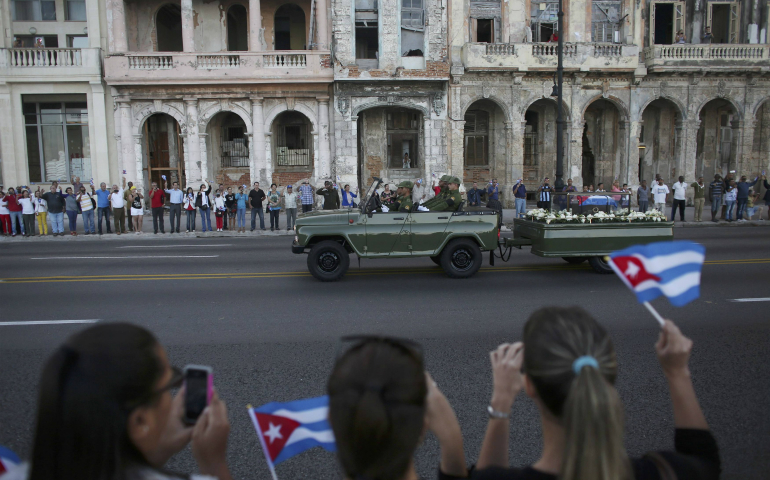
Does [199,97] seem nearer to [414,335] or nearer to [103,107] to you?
[103,107]

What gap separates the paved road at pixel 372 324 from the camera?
167 inches

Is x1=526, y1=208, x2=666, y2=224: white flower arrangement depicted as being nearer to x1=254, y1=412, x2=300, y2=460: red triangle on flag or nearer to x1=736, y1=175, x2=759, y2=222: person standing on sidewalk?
x1=254, y1=412, x2=300, y2=460: red triangle on flag

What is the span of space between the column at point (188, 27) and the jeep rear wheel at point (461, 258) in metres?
20.0

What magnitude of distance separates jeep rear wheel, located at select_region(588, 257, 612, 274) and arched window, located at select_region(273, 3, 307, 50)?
21.7m

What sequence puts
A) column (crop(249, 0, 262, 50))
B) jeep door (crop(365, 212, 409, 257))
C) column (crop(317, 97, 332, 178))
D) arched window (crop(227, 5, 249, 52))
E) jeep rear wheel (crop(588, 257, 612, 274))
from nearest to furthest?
jeep door (crop(365, 212, 409, 257)), jeep rear wheel (crop(588, 257, 612, 274)), column (crop(249, 0, 262, 50)), column (crop(317, 97, 332, 178)), arched window (crop(227, 5, 249, 52))

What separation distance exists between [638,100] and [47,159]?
29335 mm

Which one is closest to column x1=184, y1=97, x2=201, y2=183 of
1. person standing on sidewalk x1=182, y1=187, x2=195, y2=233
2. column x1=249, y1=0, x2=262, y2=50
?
column x1=249, y1=0, x2=262, y2=50

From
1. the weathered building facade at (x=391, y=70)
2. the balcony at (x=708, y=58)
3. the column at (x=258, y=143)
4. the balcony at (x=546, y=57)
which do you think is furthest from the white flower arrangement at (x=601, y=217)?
the balcony at (x=708, y=58)

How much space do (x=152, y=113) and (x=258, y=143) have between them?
16.6 feet

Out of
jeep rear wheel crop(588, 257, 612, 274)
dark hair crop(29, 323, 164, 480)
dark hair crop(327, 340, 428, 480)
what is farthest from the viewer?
jeep rear wheel crop(588, 257, 612, 274)

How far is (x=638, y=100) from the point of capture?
88.4ft

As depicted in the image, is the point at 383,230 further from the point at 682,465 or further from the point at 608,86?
the point at 608,86

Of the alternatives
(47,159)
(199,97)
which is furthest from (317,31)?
(47,159)

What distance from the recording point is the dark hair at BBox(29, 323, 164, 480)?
56.1 inches
